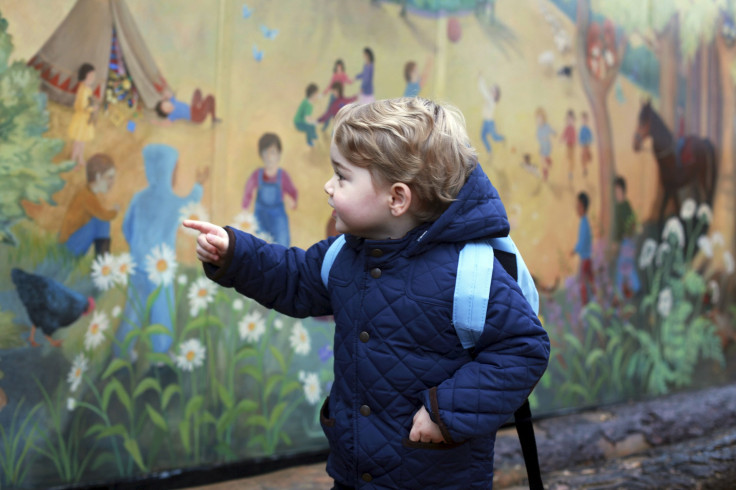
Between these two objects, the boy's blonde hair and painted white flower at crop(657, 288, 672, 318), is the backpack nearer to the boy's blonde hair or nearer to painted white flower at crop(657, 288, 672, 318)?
the boy's blonde hair

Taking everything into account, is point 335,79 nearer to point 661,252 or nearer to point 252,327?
point 252,327

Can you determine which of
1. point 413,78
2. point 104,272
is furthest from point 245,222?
point 413,78

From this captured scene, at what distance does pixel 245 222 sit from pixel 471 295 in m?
1.76

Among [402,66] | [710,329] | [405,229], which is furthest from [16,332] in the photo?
[710,329]

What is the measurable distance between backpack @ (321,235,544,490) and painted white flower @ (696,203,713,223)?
368cm

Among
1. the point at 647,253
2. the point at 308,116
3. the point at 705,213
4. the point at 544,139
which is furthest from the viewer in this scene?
the point at 705,213

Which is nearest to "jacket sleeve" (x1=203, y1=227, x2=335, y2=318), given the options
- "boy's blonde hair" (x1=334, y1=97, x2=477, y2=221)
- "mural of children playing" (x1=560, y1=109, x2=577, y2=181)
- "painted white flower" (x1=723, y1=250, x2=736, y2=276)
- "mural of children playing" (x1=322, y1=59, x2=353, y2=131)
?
"boy's blonde hair" (x1=334, y1=97, x2=477, y2=221)

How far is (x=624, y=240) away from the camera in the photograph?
498 centimetres

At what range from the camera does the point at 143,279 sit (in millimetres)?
3275

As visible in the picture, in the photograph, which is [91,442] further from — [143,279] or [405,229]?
[405,229]

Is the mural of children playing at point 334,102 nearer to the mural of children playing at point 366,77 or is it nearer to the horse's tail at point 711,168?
the mural of children playing at point 366,77

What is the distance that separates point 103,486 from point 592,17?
11.8 feet

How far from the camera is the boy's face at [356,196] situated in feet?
6.69

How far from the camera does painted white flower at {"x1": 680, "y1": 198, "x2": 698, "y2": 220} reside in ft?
17.4
